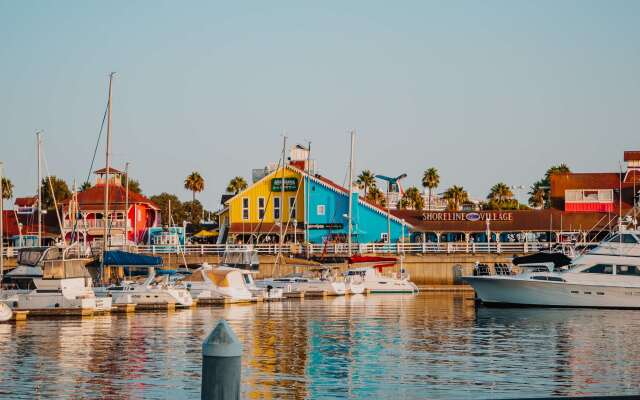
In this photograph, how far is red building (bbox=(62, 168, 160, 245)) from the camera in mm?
91000

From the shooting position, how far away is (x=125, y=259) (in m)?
58.6

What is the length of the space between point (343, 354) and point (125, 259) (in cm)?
2989

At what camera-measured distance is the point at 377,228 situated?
291 feet

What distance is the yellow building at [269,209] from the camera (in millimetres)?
88000

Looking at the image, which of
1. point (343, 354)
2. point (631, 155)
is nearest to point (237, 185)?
point (631, 155)

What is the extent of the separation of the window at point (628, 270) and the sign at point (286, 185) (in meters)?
40.2

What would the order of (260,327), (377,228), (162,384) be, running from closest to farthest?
(162,384) < (260,327) < (377,228)

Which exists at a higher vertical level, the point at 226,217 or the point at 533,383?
the point at 226,217

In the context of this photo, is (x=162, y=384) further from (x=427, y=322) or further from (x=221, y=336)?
(x=427, y=322)

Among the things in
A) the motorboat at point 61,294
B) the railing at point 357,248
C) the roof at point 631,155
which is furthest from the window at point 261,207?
the motorboat at point 61,294

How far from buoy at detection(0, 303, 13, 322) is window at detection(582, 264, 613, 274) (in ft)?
91.0

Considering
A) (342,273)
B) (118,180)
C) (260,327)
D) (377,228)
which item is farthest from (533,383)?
(118,180)

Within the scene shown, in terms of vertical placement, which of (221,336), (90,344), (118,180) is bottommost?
(90,344)

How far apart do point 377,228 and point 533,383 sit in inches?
2545
